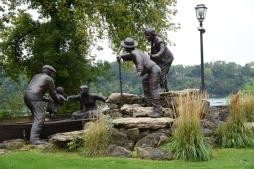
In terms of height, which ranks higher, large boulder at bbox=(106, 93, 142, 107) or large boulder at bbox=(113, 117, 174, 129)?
large boulder at bbox=(106, 93, 142, 107)

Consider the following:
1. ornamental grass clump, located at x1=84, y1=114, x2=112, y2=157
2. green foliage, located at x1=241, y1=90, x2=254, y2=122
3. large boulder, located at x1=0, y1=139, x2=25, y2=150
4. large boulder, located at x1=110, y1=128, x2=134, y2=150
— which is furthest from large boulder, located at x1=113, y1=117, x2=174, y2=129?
large boulder, located at x1=0, y1=139, x2=25, y2=150

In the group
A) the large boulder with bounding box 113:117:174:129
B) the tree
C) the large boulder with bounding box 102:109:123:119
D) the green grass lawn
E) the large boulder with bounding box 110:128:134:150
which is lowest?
the green grass lawn

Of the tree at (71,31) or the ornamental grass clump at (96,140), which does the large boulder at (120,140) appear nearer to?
the ornamental grass clump at (96,140)

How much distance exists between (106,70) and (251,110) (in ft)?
31.8

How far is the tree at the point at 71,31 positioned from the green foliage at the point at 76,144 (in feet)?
23.8

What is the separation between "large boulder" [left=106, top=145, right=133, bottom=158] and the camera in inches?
230

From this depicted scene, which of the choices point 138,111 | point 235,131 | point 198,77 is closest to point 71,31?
point 198,77

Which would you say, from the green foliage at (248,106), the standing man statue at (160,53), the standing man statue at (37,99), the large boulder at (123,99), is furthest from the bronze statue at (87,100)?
the green foliage at (248,106)

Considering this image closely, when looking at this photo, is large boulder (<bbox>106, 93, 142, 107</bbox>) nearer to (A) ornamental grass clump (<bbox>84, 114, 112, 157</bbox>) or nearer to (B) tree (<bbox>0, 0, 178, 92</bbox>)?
(A) ornamental grass clump (<bbox>84, 114, 112, 157</bbox>)

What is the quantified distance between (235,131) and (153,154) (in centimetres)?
210

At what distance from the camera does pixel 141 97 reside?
855cm

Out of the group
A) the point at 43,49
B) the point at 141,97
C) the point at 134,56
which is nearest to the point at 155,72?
the point at 134,56

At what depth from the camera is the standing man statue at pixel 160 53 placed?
27.0ft

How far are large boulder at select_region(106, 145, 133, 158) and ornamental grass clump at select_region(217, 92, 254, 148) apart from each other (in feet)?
6.88
